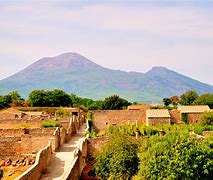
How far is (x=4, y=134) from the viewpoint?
A: 125ft

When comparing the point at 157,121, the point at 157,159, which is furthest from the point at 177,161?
the point at 157,121

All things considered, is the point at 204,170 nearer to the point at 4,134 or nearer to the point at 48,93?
the point at 4,134

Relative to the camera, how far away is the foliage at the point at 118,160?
30.4m

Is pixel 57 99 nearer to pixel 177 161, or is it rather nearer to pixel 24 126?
pixel 24 126

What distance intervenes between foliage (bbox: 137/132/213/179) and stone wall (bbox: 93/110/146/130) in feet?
101

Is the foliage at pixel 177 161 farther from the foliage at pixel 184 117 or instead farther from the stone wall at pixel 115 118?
the foliage at pixel 184 117

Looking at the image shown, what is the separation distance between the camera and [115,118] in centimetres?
5991

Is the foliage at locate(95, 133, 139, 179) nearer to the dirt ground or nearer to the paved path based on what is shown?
the paved path

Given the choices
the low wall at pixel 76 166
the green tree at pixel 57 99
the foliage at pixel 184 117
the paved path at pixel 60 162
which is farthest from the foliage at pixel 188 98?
the low wall at pixel 76 166

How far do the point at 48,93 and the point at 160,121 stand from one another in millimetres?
35170

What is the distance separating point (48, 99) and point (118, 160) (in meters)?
55.2

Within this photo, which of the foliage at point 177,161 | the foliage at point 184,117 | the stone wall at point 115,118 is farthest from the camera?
the foliage at point 184,117

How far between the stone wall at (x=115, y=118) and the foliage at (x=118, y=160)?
27.9 metres

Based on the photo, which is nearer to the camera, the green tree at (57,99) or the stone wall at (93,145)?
the stone wall at (93,145)
